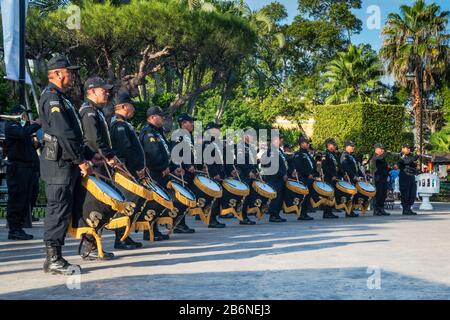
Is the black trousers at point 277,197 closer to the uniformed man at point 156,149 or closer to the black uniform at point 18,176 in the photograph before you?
the uniformed man at point 156,149

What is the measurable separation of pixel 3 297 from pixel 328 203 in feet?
36.9

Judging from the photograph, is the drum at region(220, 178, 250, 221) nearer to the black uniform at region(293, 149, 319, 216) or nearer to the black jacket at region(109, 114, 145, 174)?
the black uniform at region(293, 149, 319, 216)

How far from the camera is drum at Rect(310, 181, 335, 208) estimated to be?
15.5 m

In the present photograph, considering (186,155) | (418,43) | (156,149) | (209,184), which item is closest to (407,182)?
(209,184)

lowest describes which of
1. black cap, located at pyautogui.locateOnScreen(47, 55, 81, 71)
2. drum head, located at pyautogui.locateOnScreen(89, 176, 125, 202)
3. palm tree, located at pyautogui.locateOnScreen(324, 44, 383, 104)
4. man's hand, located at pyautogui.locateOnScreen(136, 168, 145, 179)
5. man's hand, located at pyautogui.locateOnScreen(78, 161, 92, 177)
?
drum head, located at pyautogui.locateOnScreen(89, 176, 125, 202)

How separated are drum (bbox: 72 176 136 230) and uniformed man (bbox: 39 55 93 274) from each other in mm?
365

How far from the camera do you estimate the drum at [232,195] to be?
12.9 metres

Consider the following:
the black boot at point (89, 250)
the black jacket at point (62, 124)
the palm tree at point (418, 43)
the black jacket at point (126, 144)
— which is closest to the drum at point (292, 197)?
the black jacket at point (126, 144)

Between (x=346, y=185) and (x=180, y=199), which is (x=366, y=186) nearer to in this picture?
(x=346, y=185)

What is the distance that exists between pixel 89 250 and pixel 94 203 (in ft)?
2.66

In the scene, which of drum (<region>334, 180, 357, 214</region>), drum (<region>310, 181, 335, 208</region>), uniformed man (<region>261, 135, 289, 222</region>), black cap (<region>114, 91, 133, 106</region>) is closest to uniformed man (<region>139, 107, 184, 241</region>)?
black cap (<region>114, 91, 133, 106</region>)
